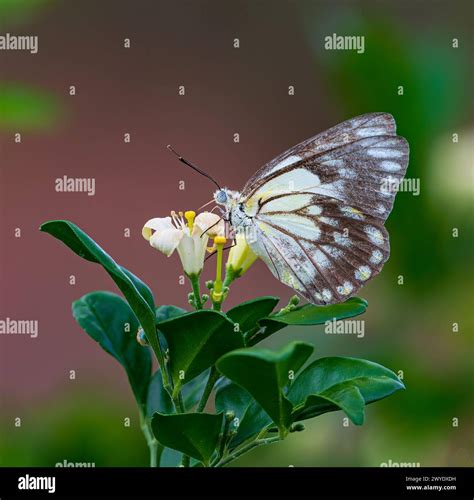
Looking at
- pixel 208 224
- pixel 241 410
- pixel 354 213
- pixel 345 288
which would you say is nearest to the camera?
pixel 241 410

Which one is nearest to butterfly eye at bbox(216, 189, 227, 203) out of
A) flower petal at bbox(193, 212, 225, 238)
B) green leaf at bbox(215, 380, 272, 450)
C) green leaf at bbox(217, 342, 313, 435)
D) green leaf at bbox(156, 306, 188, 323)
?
flower petal at bbox(193, 212, 225, 238)

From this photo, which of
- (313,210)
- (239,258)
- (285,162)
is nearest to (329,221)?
(313,210)

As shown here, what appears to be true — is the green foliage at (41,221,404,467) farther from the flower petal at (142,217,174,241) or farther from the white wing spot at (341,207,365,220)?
the white wing spot at (341,207,365,220)

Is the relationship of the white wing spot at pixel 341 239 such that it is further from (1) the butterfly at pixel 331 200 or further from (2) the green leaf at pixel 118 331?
(2) the green leaf at pixel 118 331

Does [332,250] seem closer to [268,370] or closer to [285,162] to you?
[285,162]

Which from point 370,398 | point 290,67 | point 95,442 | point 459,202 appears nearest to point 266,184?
point 370,398

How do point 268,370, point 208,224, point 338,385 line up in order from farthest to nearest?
point 208,224
point 338,385
point 268,370

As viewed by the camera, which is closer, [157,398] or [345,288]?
[157,398]
